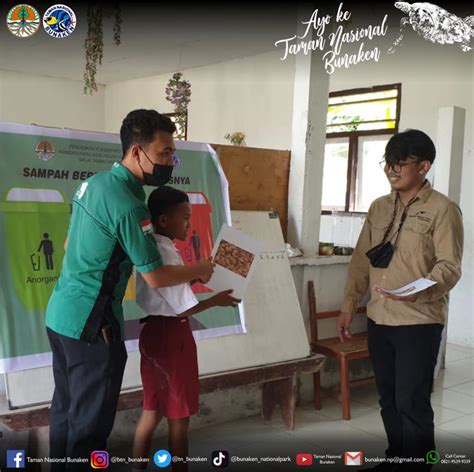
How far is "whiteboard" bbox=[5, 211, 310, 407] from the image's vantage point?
3.16 m

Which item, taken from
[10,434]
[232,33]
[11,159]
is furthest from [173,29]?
[10,434]

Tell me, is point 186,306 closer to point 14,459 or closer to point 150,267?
point 150,267

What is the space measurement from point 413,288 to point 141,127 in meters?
1.22

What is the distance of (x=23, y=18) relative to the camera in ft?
11.6

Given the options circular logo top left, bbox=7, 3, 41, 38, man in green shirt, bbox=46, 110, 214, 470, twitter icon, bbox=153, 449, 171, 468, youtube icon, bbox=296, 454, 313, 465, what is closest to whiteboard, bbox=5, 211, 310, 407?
twitter icon, bbox=153, 449, 171, 468

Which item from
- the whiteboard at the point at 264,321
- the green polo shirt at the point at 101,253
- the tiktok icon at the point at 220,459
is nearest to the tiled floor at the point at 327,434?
the tiktok icon at the point at 220,459

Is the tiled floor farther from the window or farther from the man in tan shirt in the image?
the window

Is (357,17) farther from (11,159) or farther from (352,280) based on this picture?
(11,159)

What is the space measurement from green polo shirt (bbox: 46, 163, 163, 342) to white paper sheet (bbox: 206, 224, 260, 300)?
1.25 feet

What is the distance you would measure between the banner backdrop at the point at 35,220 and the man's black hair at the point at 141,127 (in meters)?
0.94

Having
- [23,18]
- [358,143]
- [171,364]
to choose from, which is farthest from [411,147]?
[358,143]

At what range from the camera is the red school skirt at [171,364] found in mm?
2191

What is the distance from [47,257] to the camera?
2.70m

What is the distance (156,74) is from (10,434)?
7.82 meters
